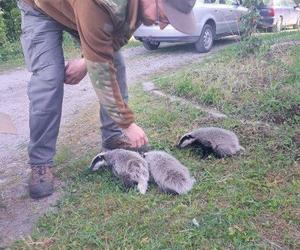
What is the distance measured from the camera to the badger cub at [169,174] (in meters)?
3.18

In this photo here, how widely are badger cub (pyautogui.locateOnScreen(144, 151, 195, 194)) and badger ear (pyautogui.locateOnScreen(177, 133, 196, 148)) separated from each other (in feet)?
1.49

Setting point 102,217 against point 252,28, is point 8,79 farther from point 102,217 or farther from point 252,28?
point 102,217

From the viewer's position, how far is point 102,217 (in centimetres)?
301

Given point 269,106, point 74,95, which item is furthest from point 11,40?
point 269,106

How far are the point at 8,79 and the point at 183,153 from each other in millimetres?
5992

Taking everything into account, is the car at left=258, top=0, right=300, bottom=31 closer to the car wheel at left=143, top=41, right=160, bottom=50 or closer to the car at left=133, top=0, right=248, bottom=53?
the car at left=133, top=0, right=248, bottom=53

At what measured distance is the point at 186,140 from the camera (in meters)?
3.90

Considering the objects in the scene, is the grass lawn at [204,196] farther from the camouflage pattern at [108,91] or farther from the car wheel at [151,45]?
the car wheel at [151,45]

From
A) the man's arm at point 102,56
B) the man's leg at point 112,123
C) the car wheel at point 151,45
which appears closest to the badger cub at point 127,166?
the man's arm at point 102,56

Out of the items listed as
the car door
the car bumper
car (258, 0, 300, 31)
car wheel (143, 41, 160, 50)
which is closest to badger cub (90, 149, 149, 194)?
the car bumper

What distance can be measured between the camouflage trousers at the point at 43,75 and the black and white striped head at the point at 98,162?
14.4 inches

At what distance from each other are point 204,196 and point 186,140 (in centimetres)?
82

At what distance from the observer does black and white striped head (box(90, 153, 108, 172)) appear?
3.55m

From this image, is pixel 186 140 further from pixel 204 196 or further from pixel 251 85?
pixel 251 85
